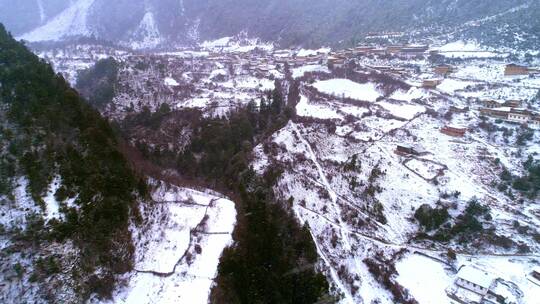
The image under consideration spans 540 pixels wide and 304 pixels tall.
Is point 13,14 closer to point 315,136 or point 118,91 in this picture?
point 118,91

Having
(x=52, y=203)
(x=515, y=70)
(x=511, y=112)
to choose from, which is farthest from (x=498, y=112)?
(x=52, y=203)

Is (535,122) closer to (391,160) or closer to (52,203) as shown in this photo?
(391,160)

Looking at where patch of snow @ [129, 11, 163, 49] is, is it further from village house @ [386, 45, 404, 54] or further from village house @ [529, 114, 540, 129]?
village house @ [529, 114, 540, 129]

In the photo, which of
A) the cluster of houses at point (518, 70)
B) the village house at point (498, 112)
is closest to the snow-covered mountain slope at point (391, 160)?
the village house at point (498, 112)

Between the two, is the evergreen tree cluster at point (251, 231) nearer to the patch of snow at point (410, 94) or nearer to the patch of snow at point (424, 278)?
the patch of snow at point (424, 278)

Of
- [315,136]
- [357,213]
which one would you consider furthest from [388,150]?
[357,213]

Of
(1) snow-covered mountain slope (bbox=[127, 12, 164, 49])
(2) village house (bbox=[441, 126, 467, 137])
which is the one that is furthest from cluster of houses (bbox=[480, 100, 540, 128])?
(1) snow-covered mountain slope (bbox=[127, 12, 164, 49])
